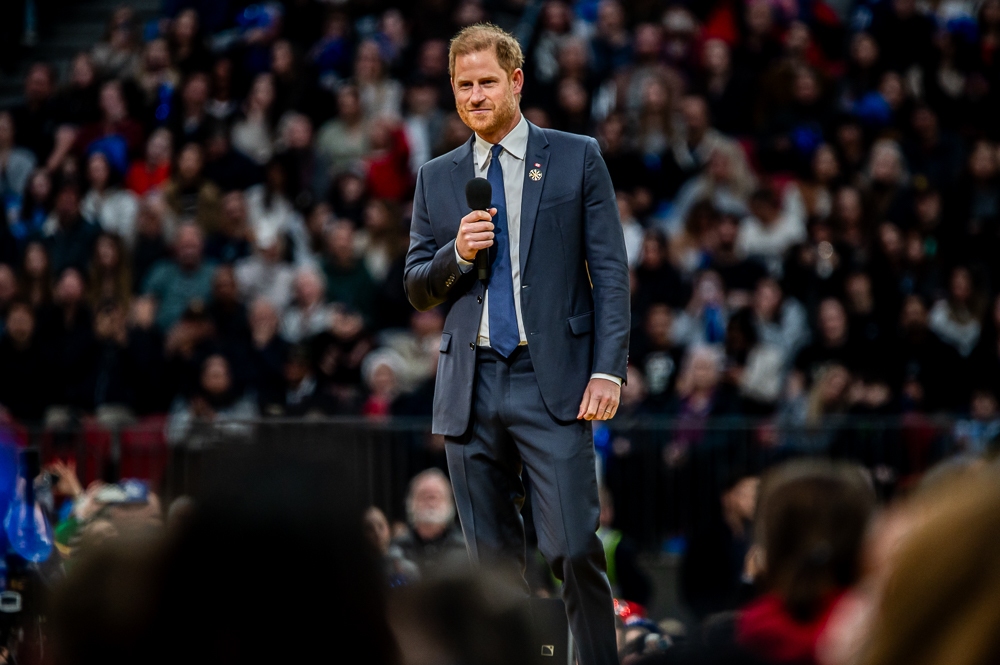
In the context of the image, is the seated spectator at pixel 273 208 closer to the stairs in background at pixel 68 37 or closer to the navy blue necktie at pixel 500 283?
the stairs in background at pixel 68 37

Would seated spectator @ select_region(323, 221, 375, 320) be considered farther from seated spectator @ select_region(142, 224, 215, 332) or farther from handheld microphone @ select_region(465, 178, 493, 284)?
handheld microphone @ select_region(465, 178, 493, 284)

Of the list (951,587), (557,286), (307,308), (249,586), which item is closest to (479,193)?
(557,286)

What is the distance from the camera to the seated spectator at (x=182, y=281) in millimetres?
11781

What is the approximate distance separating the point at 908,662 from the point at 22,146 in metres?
13.5

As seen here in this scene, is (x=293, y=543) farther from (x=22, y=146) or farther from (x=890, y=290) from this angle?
(x=22, y=146)

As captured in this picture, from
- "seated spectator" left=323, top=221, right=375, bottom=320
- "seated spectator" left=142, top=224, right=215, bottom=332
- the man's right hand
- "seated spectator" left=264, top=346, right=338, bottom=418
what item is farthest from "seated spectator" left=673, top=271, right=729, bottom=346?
the man's right hand

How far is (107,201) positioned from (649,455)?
5957 millimetres

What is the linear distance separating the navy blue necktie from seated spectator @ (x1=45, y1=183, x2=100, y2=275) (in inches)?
324

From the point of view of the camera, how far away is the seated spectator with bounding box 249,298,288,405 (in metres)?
10.6

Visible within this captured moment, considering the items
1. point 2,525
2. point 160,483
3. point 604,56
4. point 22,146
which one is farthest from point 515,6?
point 2,525

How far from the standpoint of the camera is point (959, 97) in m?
12.5

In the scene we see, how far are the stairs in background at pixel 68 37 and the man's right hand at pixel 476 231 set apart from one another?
12.4 metres

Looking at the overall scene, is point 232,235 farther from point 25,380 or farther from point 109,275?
point 25,380

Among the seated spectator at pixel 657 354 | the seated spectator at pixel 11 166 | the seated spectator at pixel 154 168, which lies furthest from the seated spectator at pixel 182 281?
the seated spectator at pixel 657 354
